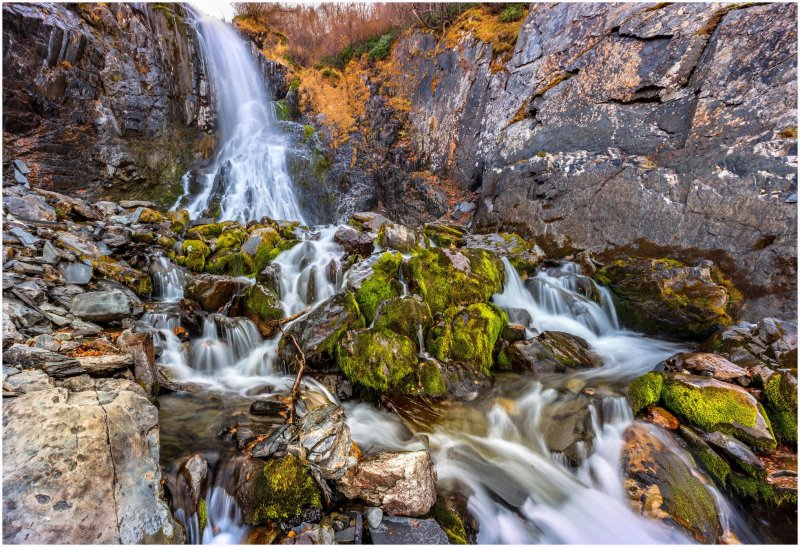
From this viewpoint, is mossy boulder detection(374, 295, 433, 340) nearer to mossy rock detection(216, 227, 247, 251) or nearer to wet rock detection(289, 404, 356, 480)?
wet rock detection(289, 404, 356, 480)

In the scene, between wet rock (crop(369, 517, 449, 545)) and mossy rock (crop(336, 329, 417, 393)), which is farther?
mossy rock (crop(336, 329, 417, 393))

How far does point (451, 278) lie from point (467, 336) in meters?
1.33

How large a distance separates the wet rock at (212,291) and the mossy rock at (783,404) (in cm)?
784

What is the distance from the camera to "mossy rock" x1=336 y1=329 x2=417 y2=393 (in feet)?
15.3

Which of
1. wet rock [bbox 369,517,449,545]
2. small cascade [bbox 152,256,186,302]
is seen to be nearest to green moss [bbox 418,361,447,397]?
wet rock [bbox 369,517,449,545]

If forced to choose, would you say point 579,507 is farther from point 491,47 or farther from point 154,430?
point 491,47

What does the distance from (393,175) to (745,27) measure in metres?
10.3

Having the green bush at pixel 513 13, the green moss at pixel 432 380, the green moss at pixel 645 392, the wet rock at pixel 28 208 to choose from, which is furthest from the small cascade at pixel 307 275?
the green bush at pixel 513 13

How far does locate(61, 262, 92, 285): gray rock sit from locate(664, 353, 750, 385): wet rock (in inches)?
344

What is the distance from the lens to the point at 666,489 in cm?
310

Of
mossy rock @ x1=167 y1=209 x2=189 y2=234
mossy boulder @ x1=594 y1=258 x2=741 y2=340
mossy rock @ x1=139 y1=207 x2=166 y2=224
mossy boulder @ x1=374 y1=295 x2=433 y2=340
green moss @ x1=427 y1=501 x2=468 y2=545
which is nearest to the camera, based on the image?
green moss @ x1=427 y1=501 x2=468 y2=545

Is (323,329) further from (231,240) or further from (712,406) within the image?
(712,406)

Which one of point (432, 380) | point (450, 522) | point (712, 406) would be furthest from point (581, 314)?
point (450, 522)

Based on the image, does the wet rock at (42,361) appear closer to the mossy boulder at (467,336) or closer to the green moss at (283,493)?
the green moss at (283,493)
